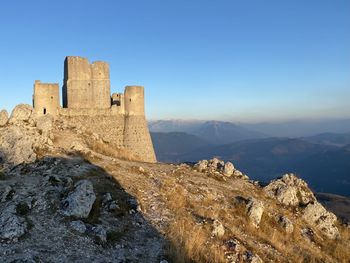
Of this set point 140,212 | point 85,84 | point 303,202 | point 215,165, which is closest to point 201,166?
point 215,165

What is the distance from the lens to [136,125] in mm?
42875

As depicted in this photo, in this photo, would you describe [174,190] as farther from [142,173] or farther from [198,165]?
[198,165]

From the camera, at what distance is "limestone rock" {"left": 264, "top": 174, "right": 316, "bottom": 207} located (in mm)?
27719

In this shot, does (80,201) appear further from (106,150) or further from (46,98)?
(46,98)

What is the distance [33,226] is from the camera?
596 inches

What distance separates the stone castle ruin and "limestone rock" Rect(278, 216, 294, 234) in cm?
2107

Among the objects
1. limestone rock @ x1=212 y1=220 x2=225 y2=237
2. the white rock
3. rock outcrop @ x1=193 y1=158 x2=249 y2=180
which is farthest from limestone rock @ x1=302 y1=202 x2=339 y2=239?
the white rock

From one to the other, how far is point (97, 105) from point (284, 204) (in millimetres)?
22558

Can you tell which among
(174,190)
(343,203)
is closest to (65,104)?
(174,190)

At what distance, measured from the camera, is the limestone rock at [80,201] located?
1673 centimetres

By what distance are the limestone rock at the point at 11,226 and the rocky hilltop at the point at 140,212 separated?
0.13 feet

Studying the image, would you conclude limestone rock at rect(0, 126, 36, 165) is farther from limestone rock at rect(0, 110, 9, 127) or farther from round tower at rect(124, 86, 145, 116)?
round tower at rect(124, 86, 145, 116)

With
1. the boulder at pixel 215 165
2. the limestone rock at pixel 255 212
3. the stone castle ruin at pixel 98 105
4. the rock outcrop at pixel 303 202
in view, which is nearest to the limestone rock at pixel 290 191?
the rock outcrop at pixel 303 202

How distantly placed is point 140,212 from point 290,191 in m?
13.5
